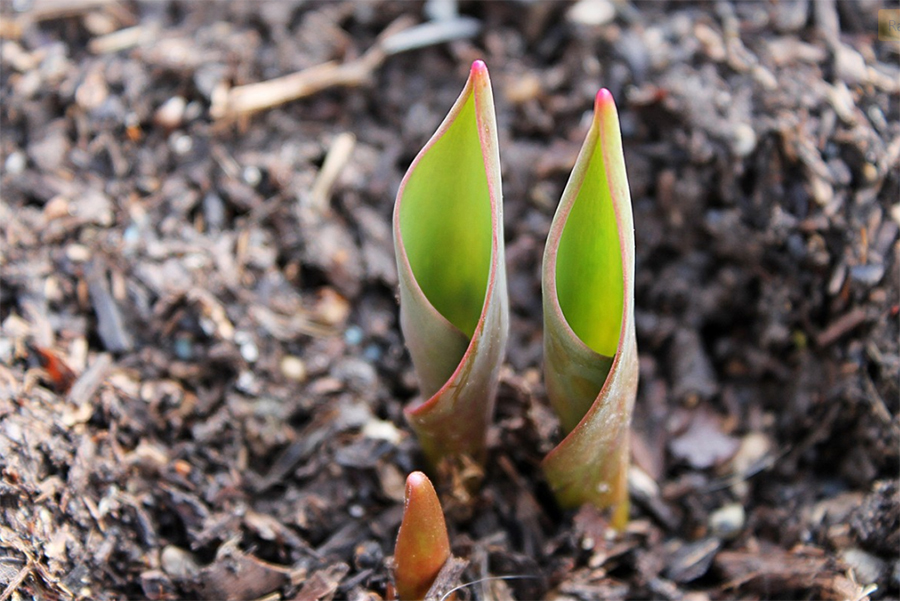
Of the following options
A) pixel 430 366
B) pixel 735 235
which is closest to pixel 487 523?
pixel 430 366

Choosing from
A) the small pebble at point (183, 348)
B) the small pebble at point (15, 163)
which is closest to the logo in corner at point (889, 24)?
the small pebble at point (183, 348)

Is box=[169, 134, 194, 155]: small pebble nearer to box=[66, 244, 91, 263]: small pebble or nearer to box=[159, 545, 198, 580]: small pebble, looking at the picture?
box=[66, 244, 91, 263]: small pebble

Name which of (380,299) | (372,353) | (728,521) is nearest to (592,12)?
(380,299)

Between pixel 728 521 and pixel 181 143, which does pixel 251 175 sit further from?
pixel 728 521

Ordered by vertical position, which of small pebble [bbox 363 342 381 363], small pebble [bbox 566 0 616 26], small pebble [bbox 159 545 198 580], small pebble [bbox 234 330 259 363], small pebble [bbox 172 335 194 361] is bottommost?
small pebble [bbox 159 545 198 580]

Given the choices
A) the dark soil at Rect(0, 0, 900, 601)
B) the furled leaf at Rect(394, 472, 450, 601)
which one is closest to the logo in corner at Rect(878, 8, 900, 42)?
the dark soil at Rect(0, 0, 900, 601)

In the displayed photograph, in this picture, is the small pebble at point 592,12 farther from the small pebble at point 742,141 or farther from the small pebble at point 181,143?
the small pebble at point 181,143
